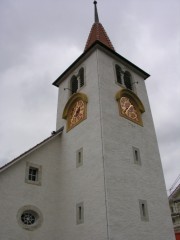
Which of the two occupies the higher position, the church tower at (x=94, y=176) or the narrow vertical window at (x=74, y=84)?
the narrow vertical window at (x=74, y=84)

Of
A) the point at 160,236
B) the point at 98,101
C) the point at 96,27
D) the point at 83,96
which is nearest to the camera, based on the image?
the point at 160,236

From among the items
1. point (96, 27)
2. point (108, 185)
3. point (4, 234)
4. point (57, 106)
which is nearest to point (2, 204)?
point (4, 234)

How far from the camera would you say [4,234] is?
12.3 m

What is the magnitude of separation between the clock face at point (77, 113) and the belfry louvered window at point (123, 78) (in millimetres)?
3101

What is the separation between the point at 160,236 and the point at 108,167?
4.20 m

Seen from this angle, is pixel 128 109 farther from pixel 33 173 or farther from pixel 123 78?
pixel 33 173

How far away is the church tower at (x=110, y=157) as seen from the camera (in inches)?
484

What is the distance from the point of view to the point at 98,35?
22.3 metres

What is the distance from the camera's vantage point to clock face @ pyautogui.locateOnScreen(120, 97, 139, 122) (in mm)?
16472

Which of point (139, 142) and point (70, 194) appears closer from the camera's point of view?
point (70, 194)

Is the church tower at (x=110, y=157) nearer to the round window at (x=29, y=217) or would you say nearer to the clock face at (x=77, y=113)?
the clock face at (x=77, y=113)

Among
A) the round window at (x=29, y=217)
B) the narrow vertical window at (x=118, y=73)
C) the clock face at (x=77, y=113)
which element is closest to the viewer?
the round window at (x=29, y=217)

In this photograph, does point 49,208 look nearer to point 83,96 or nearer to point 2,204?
point 2,204

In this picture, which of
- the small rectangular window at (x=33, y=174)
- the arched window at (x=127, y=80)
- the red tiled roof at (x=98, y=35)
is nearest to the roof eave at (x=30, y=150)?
the small rectangular window at (x=33, y=174)
